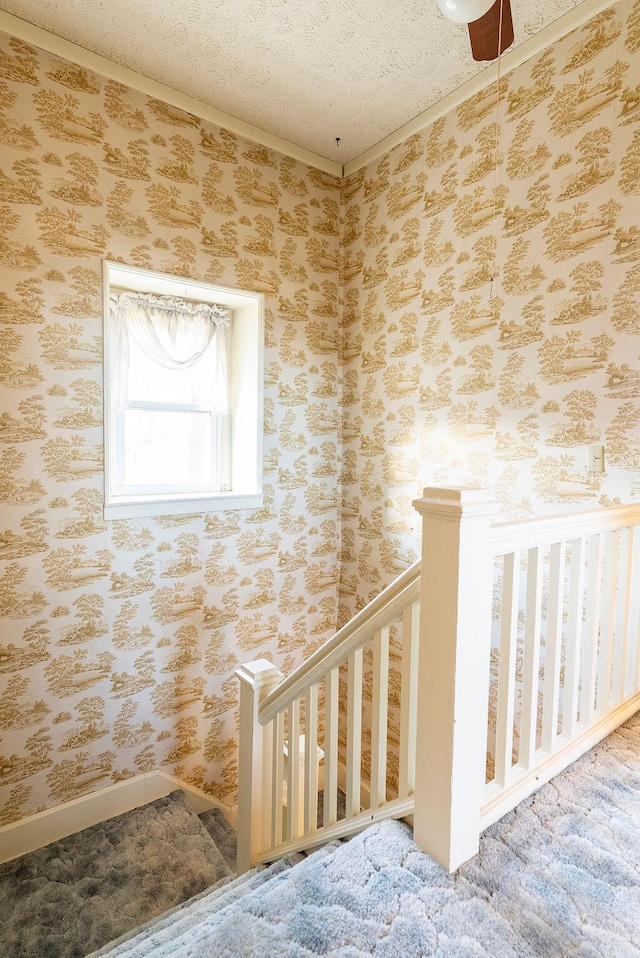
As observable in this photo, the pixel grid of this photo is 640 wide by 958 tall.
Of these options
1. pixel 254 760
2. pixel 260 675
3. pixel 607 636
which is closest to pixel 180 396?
pixel 260 675

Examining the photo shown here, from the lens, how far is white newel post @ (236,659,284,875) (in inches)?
75.7

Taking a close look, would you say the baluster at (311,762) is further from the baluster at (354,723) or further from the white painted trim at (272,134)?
the white painted trim at (272,134)

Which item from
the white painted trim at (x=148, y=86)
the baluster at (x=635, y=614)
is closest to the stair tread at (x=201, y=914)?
the baluster at (x=635, y=614)

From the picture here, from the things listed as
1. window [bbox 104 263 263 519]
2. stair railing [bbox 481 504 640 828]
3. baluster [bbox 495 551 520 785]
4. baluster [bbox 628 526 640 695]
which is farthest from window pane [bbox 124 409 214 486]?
baluster [bbox 628 526 640 695]

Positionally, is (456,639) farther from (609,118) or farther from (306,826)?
(609,118)

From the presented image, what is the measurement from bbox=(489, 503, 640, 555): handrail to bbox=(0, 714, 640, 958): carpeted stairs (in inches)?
27.7

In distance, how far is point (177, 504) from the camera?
8.82 feet

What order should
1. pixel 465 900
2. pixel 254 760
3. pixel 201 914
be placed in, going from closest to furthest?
pixel 465 900
pixel 201 914
pixel 254 760

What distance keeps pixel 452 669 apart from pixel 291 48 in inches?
103

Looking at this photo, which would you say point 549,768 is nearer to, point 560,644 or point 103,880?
point 560,644

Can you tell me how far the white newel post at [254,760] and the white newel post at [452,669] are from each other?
0.88 m

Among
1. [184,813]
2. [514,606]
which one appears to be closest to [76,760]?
[184,813]

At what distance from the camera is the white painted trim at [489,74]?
6.50 feet

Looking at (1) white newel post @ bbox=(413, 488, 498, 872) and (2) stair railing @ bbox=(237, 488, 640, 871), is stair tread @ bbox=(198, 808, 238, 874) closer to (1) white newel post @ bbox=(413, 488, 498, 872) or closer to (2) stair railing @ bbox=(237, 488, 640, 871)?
(2) stair railing @ bbox=(237, 488, 640, 871)
